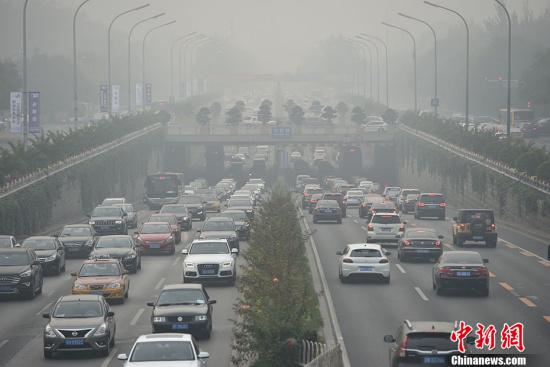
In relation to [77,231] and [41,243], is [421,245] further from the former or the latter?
[77,231]

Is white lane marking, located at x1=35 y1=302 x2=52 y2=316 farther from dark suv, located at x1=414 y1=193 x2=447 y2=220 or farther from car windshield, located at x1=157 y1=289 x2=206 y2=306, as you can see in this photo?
dark suv, located at x1=414 y1=193 x2=447 y2=220

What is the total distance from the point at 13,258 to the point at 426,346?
2138 centimetres

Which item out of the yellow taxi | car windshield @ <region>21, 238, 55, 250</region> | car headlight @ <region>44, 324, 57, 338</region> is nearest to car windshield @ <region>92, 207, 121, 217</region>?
car windshield @ <region>21, 238, 55, 250</region>

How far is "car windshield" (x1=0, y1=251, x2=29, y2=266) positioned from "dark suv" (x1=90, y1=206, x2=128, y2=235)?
23095 mm

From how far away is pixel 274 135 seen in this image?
14175 cm

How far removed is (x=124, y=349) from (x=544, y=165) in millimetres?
42024

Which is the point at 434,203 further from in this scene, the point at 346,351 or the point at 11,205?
the point at 346,351

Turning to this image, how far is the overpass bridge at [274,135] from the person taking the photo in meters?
140

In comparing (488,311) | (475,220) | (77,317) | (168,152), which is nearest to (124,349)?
(77,317)

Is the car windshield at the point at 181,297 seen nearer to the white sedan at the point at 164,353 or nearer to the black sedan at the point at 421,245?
the white sedan at the point at 164,353

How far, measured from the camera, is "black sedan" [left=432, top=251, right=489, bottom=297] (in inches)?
1724

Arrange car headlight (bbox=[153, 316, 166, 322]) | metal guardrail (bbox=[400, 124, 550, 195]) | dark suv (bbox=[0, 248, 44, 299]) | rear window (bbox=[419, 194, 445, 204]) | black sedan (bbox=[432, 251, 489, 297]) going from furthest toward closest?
rear window (bbox=[419, 194, 445, 204]), metal guardrail (bbox=[400, 124, 550, 195]), dark suv (bbox=[0, 248, 44, 299]), black sedan (bbox=[432, 251, 489, 297]), car headlight (bbox=[153, 316, 166, 322])

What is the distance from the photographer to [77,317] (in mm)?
34188

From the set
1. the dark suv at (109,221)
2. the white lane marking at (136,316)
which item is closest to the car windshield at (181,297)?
the white lane marking at (136,316)
